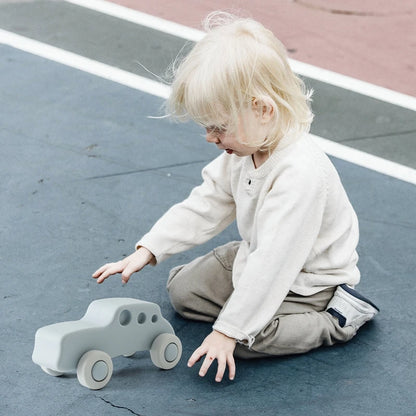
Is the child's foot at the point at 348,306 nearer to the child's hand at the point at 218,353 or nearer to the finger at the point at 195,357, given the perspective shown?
the child's hand at the point at 218,353

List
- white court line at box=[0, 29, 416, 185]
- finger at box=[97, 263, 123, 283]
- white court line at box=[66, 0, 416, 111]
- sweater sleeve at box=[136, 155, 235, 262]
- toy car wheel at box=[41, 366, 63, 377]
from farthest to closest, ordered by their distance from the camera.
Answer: white court line at box=[66, 0, 416, 111], white court line at box=[0, 29, 416, 185], sweater sleeve at box=[136, 155, 235, 262], finger at box=[97, 263, 123, 283], toy car wheel at box=[41, 366, 63, 377]

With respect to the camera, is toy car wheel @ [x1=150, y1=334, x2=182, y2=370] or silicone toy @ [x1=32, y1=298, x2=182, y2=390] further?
toy car wheel @ [x1=150, y1=334, x2=182, y2=370]

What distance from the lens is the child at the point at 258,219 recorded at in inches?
88.3

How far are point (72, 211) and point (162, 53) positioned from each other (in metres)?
1.44

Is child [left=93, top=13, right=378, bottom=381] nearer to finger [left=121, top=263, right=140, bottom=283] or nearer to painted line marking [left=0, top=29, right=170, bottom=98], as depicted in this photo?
finger [left=121, top=263, right=140, bottom=283]

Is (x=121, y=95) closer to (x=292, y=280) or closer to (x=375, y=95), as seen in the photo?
(x=375, y=95)

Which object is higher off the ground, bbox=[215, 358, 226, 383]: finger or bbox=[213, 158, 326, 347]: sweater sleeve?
bbox=[213, 158, 326, 347]: sweater sleeve

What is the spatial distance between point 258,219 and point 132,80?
6.24ft

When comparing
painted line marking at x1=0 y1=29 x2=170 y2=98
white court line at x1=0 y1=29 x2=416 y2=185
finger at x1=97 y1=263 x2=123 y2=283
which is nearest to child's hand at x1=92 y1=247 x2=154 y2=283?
finger at x1=97 y1=263 x2=123 y2=283

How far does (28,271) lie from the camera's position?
9.27 ft

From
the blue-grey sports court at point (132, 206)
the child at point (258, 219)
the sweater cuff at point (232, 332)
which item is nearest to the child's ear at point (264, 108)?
the child at point (258, 219)

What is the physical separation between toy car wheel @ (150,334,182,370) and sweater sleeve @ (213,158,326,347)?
150 mm

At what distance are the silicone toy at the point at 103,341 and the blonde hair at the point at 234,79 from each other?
50 cm

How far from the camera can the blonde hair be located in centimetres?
221
